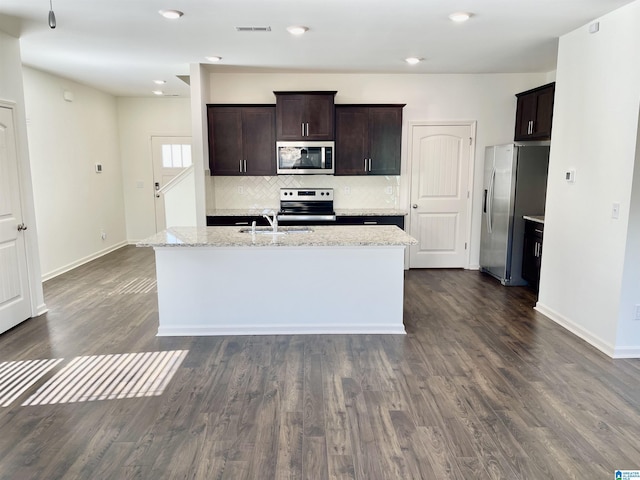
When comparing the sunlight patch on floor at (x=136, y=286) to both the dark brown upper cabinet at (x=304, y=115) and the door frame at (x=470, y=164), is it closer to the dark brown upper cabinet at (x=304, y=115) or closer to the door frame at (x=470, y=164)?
the dark brown upper cabinet at (x=304, y=115)

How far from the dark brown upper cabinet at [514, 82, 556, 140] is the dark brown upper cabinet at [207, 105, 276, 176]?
127 inches

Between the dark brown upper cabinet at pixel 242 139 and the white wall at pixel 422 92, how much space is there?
279 millimetres

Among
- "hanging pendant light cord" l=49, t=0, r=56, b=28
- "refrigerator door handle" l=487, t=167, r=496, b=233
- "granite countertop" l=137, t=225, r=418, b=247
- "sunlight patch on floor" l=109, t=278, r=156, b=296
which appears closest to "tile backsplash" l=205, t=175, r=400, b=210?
"refrigerator door handle" l=487, t=167, r=496, b=233

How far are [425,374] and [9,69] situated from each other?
14.4ft

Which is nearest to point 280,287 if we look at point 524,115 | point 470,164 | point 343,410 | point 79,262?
point 343,410

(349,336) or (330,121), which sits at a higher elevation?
(330,121)

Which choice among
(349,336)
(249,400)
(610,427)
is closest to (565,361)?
(610,427)

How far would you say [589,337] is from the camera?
3605mm

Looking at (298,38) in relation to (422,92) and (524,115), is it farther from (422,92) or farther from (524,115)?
(524,115)

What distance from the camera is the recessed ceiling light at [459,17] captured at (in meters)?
3.42

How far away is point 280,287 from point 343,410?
4.69 ft

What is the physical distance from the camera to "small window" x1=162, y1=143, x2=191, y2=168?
7.88m

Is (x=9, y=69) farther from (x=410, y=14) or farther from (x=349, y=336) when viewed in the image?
(x=349, y=336)

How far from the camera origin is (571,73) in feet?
12.7
